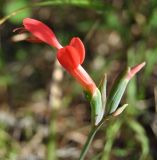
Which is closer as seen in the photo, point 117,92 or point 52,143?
point 117,92

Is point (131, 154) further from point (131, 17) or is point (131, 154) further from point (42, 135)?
point (131, 17)

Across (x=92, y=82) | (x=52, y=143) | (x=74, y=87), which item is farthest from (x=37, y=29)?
(x=74, y=87)

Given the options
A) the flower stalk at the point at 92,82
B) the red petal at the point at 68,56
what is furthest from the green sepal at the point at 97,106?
the red petal at the point at 68,56

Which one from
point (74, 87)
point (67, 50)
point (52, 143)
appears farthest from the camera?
point (74, 87)

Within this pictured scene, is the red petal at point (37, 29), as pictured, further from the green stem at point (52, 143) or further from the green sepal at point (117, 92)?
the green stem at point (52, 143)

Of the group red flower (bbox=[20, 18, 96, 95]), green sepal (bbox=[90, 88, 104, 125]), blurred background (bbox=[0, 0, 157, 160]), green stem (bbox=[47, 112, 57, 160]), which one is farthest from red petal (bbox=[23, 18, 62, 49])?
green stem (bbox=[47, 112, 57, 160])

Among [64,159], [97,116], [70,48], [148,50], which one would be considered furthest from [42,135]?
[70,48]

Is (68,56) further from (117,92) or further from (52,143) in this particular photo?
(52,143)
